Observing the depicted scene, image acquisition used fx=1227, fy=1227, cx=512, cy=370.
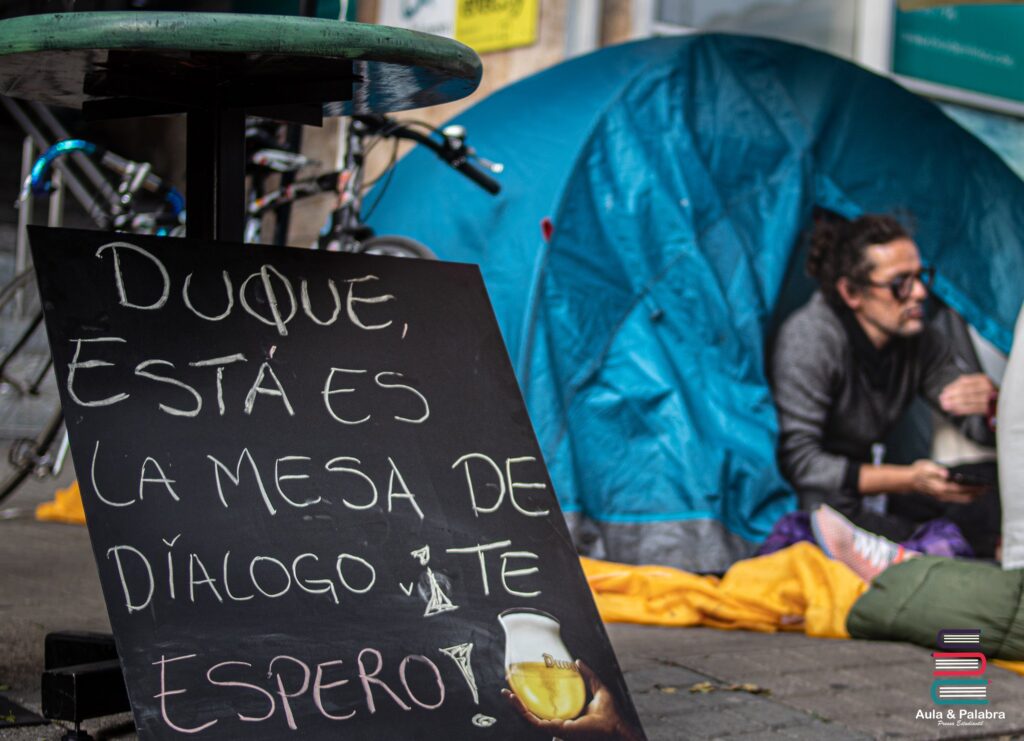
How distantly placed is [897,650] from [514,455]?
1705 millimetres

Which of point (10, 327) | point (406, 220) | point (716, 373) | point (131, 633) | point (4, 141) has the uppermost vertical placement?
point (131, 633)

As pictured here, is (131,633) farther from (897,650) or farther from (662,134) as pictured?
(662,134)

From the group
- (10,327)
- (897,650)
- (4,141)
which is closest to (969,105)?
(897,650)

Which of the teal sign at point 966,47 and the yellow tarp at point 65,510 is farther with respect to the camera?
the teal sign at point 966,47

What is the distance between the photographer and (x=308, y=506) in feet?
5.66

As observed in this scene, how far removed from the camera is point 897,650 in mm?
3170

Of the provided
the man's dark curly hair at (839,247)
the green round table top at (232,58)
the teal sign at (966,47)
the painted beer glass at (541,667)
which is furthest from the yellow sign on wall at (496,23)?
the painted beer glass at (541,667)

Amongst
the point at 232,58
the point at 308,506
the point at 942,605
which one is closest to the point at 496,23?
the point at 942,605

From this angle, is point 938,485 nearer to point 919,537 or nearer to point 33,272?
point 919,537

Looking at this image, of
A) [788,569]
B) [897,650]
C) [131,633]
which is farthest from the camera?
[788,569]

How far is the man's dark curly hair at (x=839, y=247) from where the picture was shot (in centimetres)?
409

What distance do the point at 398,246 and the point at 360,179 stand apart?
9.3 inches

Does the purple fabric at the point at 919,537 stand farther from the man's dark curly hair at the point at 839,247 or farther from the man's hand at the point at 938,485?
the man's dark curly hair at the point at 839,247

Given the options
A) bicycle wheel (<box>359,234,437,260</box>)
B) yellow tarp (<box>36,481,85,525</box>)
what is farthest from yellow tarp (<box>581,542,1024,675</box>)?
yellow tarp (<box>36,481,85,525</box>)
